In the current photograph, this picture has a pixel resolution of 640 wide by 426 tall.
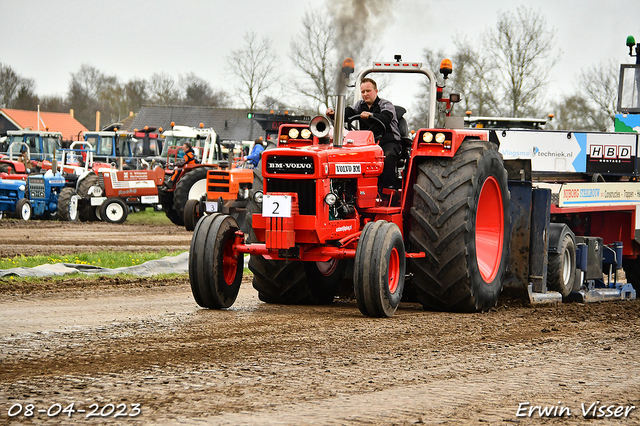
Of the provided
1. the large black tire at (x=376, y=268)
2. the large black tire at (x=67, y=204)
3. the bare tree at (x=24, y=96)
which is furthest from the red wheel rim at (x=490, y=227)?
the bare tree at (x=24, y=96)

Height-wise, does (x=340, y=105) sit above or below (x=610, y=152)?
above

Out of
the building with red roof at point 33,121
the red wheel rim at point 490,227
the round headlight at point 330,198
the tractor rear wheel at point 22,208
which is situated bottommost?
the tractor rear wheel at point 22,208

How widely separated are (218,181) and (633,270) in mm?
9383

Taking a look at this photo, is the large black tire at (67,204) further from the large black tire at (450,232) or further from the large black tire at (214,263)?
the large black tire at (450,232)

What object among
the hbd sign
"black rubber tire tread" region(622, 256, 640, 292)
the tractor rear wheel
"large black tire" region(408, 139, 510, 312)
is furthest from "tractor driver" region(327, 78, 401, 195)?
the tractor rear wheel

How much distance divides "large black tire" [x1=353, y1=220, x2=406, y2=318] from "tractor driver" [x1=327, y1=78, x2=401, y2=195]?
3.60ft

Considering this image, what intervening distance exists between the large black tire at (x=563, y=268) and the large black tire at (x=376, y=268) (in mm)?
2680

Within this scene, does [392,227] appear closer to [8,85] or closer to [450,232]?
[450,232]

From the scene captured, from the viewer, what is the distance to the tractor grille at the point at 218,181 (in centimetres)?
1739

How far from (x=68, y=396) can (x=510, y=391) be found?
2226mm

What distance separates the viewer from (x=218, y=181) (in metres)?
17.5

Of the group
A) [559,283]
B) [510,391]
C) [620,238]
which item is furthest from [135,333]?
[620,238]

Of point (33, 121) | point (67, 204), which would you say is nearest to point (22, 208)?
point (67, 204)

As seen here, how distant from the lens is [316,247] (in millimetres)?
6688
